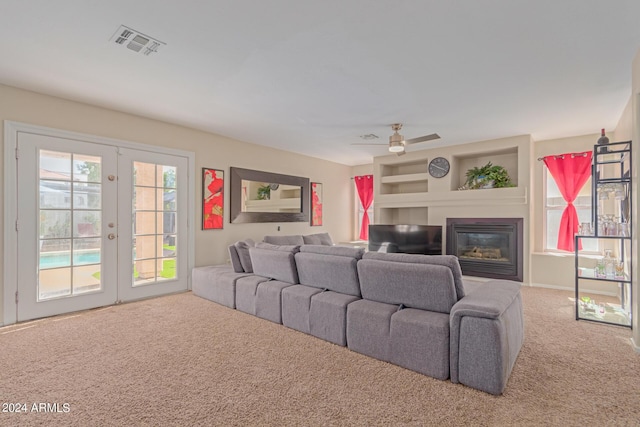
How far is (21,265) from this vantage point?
334cm

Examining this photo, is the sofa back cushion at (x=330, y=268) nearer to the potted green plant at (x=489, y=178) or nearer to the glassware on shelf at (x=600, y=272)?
the glassware on shelf at (x=600, y=272)

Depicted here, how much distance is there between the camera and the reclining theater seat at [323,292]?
9.19 ft

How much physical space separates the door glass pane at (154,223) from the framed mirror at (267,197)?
107 centimetres

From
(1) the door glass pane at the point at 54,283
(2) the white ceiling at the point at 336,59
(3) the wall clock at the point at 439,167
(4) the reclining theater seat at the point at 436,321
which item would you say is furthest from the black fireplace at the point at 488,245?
(1) the door glass pane at the point at 54,283

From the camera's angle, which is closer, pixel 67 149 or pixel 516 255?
pixel 67 149

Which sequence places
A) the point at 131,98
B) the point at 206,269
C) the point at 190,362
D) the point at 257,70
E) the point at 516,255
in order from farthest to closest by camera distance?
1. the point at 516,255
2. the point at 206,269
3. the point at 131,98
4. the point at 257,70
5. the point at 190,362

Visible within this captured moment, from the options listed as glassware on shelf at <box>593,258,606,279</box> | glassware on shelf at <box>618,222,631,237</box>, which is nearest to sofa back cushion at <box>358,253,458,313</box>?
glassware on shelf at <box>618,222,631,237</box>

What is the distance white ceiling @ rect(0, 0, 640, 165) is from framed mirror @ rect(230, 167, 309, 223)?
4.35 ft

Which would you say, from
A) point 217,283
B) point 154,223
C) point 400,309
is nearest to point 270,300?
point 217,283

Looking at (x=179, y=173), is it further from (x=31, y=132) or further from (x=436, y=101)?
(x=436, y=101)

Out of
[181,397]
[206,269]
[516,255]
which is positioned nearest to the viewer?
[181,397]

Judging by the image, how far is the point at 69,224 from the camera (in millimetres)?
3648

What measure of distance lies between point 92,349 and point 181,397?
1.29 meters

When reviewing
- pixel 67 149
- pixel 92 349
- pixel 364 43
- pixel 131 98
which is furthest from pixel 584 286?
pixel 67 149
